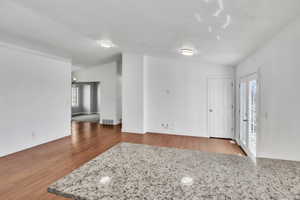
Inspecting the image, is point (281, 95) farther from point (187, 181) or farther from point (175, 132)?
point (175, 132)

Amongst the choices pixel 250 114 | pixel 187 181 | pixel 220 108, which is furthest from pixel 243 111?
pixel 187 181

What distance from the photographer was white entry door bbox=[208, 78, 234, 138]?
4906 mm

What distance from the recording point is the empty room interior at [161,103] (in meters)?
0.90

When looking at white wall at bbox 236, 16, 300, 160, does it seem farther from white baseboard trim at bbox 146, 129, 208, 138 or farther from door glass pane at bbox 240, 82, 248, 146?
white baseboard trim at bbox 146, 129, 208, 138

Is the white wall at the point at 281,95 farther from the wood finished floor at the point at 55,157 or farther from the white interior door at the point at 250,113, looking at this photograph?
the wood finished floor at the point at 55,157

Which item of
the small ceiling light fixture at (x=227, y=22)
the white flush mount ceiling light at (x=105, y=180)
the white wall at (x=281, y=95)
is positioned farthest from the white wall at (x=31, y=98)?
the white wall at (x=281, y=95)

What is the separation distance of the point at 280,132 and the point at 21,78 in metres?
5.34

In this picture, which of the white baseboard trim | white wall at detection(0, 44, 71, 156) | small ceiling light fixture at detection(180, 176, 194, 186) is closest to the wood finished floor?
the white baseboard trim

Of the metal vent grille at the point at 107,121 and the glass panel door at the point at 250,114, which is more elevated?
the glass panel door at the point at 250,114

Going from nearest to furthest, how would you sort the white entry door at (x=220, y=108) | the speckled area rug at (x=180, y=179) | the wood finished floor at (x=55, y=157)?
the speckled area rug at (x=180, y=179) → the wood finished floor at (x=55, y=157) → the white entry door at (x=220, y=108)

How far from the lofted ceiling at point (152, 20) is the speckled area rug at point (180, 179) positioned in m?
1.54

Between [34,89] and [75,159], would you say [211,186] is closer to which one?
[75,159]

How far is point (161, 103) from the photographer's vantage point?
18.2ft

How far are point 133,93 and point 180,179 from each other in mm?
4767
